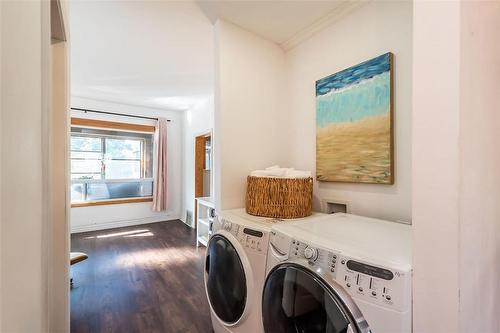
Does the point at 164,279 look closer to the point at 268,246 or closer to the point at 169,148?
the point at 268,246

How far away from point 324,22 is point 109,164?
14.3 feet

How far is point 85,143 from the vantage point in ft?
13.9

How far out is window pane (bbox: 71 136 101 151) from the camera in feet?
13.5

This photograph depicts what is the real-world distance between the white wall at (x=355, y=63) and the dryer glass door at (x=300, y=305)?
2.54ft

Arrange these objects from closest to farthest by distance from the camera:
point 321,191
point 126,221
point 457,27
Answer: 1. point 457,27
2. point 321,191
3. point 126,221

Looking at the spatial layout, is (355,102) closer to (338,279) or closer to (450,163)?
(450,163)

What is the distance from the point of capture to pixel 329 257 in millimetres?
870

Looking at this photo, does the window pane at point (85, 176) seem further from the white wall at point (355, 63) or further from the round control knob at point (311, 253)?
the round control knob at point (311, 253)

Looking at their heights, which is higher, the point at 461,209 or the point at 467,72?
the point at 467,72

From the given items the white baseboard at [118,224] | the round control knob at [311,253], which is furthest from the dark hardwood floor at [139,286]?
the round control knob at [311,253]

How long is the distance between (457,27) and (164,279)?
2.82 meters

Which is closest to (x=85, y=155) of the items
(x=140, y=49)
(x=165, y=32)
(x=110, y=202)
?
(x=110, y=202)

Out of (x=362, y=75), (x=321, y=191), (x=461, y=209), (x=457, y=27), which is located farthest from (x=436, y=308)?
(x=362, y=75)

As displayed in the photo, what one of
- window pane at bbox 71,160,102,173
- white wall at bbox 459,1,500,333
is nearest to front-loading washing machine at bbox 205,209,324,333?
white wall at bbox 459,1,500,333
